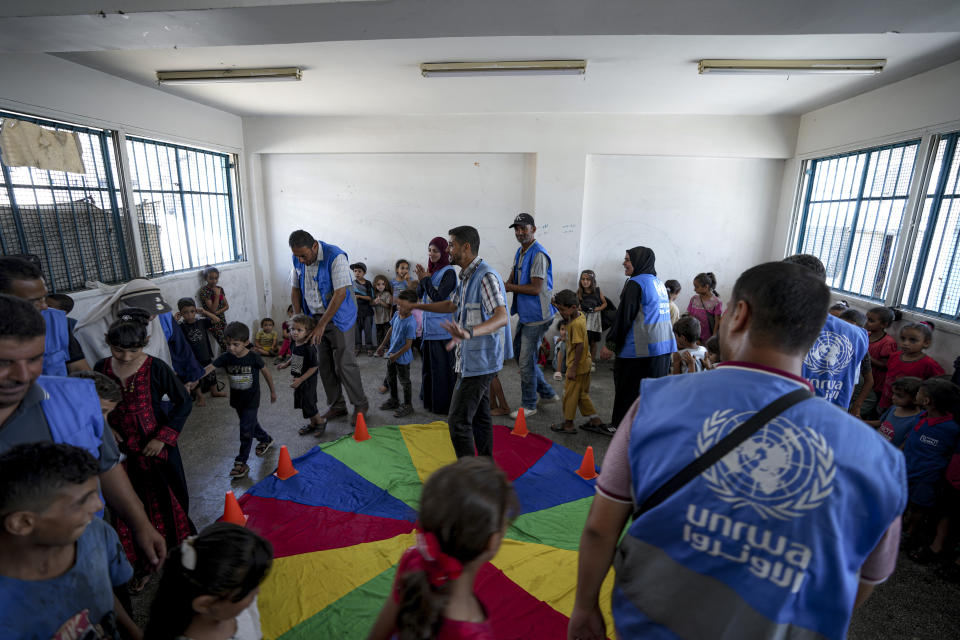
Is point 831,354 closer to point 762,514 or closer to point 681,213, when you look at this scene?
point 762,514

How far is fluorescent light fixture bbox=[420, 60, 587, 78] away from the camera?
487 cm

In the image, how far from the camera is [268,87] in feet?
19.3

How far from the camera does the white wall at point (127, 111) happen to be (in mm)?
4469

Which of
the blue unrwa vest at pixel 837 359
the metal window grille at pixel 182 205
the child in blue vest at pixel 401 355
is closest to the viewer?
the blue unrwa vest at pixel 837 359

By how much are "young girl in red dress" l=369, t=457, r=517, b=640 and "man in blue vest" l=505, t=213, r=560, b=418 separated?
3884 mm

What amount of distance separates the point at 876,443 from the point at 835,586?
1.18 feet

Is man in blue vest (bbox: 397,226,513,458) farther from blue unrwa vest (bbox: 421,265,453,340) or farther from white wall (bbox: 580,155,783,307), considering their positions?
white wall (bbox: 580,155,783,307)

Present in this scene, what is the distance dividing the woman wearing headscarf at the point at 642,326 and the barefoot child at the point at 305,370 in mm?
3128

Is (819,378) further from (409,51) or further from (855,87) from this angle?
(855,87)

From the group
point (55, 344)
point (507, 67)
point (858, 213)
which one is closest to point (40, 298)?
point (55, 344)

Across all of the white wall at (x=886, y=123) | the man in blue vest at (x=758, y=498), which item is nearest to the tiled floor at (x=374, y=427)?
the man in blue vest at (x=758, y=498)

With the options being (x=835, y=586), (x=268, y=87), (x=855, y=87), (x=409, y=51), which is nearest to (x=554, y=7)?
(x=409, y=51)

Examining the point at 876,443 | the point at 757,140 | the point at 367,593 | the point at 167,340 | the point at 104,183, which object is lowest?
the point at 367,593

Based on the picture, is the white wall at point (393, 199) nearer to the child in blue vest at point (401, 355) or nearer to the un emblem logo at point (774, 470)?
the child in blue vest at point (401, 355)
